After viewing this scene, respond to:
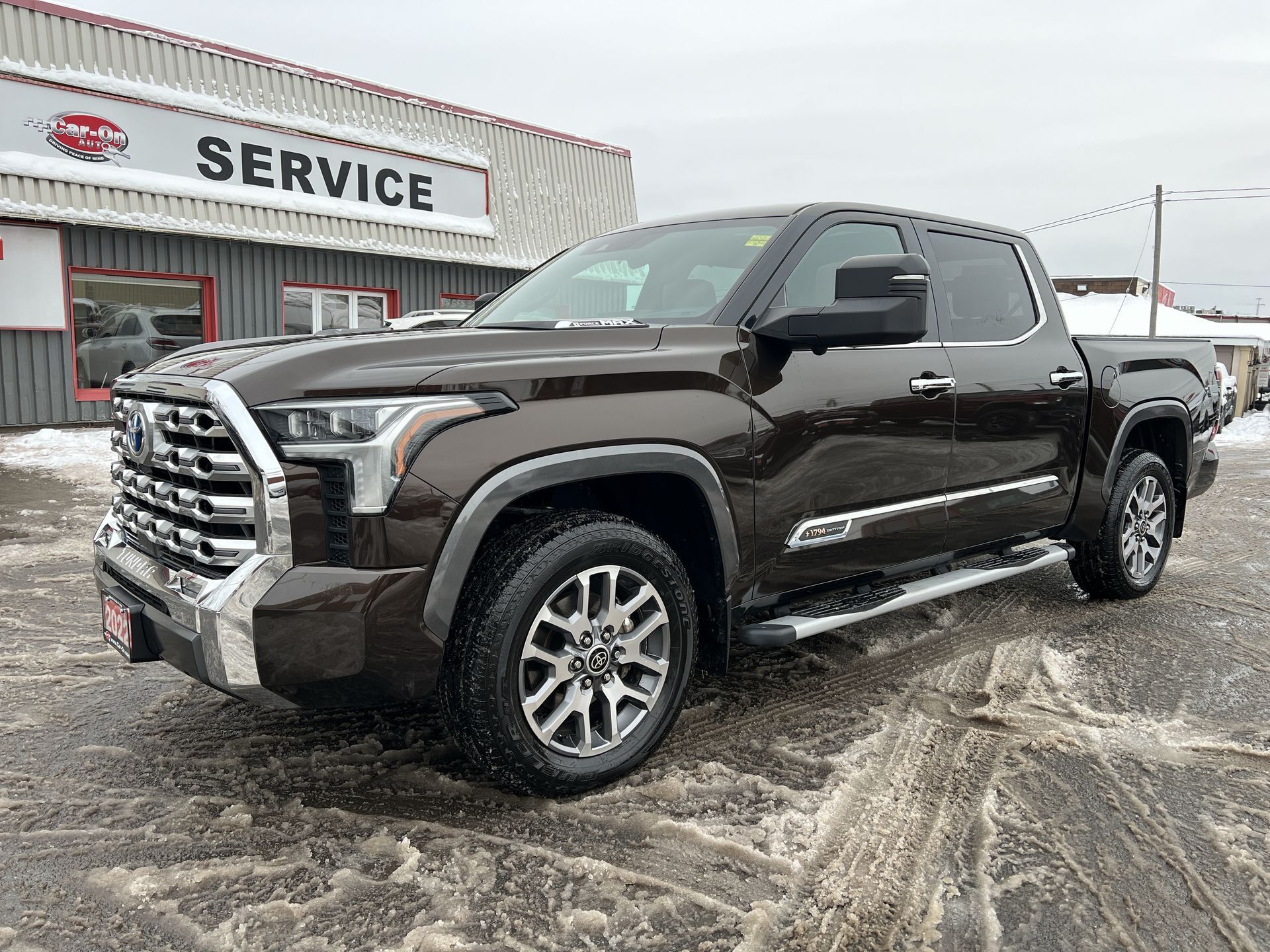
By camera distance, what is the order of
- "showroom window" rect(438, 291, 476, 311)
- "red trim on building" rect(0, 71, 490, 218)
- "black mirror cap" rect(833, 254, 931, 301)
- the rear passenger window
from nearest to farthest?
"black mirror cap" rect(833, 254, 931, 301)
the rear passenger window
"red trim on building" rect(0, 71, 490, 218)
"showroom window" rect(438, 291, 476, 311)

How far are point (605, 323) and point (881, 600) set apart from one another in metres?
1.46

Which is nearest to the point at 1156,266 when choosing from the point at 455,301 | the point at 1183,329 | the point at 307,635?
the point at 1183,329

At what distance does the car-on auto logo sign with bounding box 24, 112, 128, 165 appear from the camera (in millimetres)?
10797

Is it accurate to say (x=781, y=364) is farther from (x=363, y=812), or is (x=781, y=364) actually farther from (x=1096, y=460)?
(x=1096, y=460)

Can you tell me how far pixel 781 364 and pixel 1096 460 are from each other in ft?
7.61

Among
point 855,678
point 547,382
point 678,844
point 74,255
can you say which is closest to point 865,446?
point 855,678

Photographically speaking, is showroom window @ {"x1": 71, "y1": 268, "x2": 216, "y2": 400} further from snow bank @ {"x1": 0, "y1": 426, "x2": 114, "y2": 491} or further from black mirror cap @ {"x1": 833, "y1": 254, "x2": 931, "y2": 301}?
black mirror cap @ {"x1": 833, "y1": 254, "x2": 931, "y2": 301}

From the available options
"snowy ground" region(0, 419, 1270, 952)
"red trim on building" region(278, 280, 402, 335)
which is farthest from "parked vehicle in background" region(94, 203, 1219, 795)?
"red trim on building" region(278, 280, 402, 335)

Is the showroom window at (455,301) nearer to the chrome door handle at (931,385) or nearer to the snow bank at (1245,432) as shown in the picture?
the chrome door handle at (931,385)

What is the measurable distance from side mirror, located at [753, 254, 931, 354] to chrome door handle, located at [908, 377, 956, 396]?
57 cm

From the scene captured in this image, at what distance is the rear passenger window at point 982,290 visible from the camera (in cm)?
402

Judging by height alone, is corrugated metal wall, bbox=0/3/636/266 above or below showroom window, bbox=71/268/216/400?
above

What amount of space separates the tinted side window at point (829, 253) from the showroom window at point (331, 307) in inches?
407

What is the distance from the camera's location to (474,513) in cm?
251
